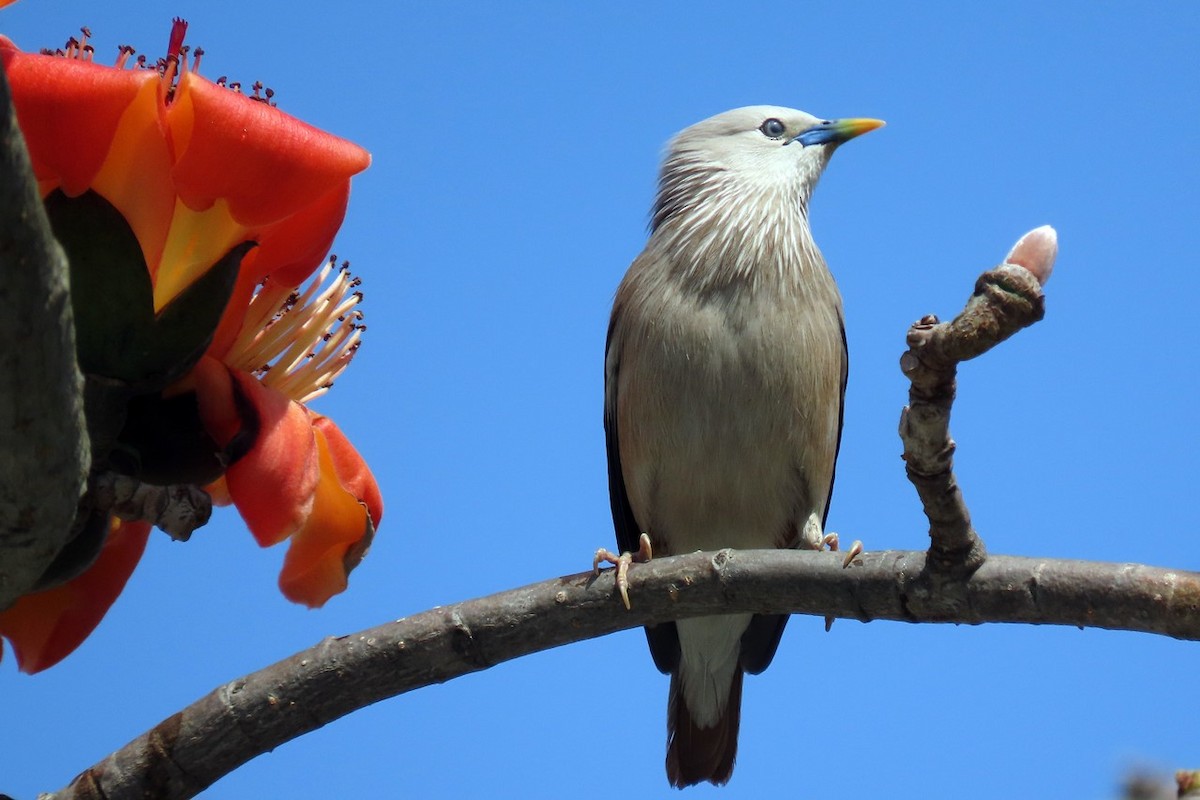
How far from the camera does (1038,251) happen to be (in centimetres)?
161

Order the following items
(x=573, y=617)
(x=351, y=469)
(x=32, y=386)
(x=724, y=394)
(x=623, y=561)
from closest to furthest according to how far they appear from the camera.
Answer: (x=32, y=386) < (x=351, y=469) < (x=573, y=617) < (x=623, y=561) < (x=724, y=394)

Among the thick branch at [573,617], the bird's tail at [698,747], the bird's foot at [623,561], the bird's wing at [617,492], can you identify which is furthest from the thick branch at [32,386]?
the bird's tail at [698,747]

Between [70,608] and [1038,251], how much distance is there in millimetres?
1382

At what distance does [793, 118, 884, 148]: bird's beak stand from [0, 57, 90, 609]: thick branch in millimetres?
Answer: 4718

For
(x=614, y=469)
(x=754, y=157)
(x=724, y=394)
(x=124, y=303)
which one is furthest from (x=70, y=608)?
(x=754, y=157)

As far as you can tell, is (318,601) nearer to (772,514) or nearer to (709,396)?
(709,396)

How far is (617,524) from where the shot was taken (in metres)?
5.29

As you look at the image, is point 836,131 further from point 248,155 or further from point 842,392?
point 248,155

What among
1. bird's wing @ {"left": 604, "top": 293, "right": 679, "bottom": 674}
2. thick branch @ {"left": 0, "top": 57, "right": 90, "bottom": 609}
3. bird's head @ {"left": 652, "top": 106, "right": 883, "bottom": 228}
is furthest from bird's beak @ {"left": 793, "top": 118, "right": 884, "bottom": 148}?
thick branch @ {"left": 0, "top": 57, "right": 90, "bottom": 609}

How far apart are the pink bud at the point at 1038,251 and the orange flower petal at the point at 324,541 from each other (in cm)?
95

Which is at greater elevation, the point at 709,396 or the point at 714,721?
the point at 709,396

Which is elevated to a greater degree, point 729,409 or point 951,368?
point 729,409

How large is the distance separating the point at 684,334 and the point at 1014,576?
270 cm

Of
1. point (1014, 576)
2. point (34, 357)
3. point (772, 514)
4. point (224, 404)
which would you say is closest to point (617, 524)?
point (772, 514)
